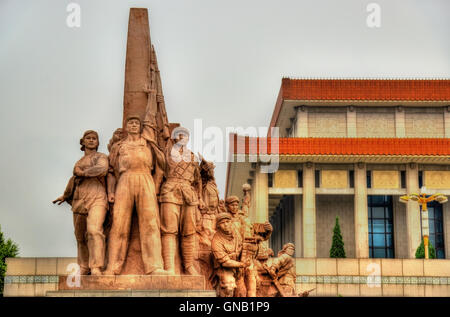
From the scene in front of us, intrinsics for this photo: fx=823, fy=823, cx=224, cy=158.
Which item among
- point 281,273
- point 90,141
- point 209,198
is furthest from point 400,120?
point 90,141

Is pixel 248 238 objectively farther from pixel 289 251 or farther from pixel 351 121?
pixel 351 121

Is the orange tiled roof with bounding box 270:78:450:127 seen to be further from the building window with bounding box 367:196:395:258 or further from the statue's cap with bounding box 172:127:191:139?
the statue's cap with bounding box 172:127:191:139

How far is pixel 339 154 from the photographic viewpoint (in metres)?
46.6

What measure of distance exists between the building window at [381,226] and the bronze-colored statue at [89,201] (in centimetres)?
4196

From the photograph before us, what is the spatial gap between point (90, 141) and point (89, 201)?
3.43 ft

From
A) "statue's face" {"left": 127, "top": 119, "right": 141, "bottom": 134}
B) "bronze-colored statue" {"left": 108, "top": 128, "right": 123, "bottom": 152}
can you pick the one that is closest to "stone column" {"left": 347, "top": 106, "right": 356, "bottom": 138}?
"bronze-colored statue" {"left": 108, "top": 128, "right": 123, "bottom": 152}

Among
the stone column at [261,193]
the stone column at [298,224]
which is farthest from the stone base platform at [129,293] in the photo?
the stone column at [298,224]

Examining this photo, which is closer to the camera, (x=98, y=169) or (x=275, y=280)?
(x=98, y=169)

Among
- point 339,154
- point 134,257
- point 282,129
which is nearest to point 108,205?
point 134,257

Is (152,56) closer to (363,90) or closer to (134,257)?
(134,257)

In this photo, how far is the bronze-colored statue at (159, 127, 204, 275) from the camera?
13.9m

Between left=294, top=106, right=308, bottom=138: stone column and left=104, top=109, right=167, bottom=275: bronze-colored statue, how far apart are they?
4036cm

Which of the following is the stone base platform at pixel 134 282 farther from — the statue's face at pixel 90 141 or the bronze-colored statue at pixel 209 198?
the bronze-colored statue at pixel 209 198

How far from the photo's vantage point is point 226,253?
14.6 metres
